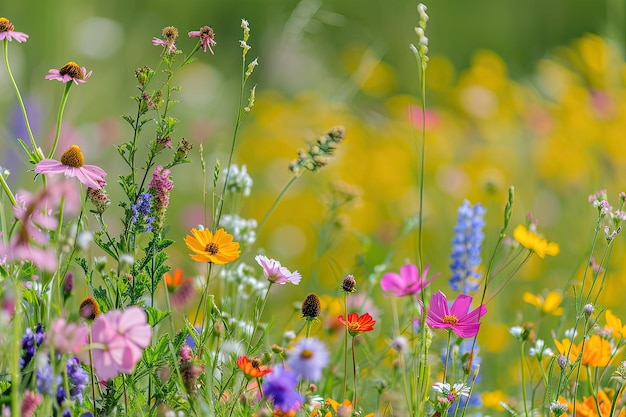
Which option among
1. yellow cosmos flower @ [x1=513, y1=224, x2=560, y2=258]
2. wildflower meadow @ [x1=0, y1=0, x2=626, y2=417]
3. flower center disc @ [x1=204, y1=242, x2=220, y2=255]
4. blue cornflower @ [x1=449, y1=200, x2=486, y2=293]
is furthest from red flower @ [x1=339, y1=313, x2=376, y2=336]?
blue cornflower @ [x1=449, y1=200, x2=486, y2=293]

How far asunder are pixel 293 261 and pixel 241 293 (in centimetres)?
149

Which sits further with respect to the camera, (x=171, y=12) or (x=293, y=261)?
(x=171, y=12)

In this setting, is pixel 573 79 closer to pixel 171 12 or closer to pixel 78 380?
pixel 171 12

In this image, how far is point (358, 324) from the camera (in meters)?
0.87

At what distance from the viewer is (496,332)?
72.0 inches

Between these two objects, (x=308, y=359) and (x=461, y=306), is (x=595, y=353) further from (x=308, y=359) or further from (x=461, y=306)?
(x=308, y=359)

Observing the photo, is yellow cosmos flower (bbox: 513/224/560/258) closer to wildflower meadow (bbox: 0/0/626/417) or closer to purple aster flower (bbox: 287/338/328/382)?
wildflower meadow (bbox: 0/0/626/417)

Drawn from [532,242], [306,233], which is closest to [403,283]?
[532,242]

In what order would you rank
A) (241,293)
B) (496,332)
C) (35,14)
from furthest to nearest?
(35,14), (496,332), (241,293)

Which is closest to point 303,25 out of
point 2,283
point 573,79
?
point 2,283

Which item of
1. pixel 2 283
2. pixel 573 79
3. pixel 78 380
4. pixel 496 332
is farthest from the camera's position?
pixel 573 79

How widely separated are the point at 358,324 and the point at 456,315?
12cm

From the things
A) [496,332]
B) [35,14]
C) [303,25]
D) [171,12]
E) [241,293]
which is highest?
[171,12]

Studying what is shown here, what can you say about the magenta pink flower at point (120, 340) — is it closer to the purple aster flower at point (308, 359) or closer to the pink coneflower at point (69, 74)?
the purple aster flower at point (308, 359)
